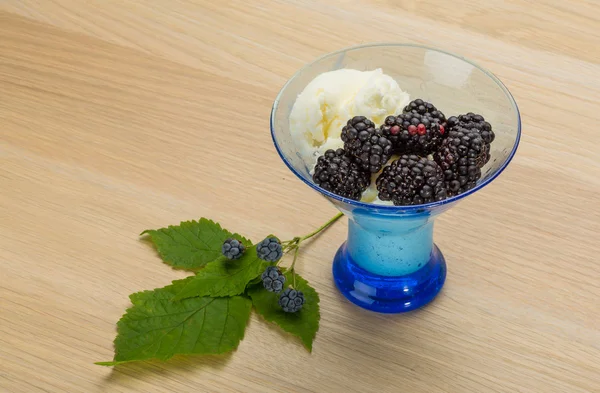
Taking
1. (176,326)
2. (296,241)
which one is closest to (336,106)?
(296,241)

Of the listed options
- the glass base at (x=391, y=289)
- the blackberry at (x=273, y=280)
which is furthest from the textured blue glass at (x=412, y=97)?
the blackberry at (x=273, y=280)

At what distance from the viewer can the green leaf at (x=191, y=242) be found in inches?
44.9

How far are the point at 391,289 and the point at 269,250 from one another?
166mm

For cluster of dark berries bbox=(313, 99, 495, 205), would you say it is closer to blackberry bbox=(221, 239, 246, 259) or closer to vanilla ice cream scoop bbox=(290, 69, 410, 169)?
vanilla ice cream scoop bbox=(290, 69, 410, 169)

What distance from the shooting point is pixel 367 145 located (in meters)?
0.94

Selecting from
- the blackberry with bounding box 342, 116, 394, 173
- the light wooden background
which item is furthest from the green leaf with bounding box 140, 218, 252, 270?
the blackberry with bounding box 342, 116, 394, 173

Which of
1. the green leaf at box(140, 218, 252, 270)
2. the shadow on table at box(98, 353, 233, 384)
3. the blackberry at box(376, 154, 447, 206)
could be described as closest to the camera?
the blackberry at box(376, 154, 447, 206)

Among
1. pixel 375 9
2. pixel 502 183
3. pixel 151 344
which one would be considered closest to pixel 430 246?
pixel 502 183

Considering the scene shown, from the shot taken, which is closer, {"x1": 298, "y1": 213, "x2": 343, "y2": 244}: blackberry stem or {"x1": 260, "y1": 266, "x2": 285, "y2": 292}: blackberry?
{"x1": 260, "y1": 266, "x2": 285, "y2": 292}: blackberry

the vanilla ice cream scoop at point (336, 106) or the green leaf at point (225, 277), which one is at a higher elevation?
the vanilla ice cream scoop at point (336, 106)

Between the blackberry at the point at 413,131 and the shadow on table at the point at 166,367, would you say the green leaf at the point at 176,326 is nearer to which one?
the shadow on table at the point at 166,367

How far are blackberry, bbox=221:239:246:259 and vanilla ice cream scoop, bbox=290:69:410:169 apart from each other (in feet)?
0.47

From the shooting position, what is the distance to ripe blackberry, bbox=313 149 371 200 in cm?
94

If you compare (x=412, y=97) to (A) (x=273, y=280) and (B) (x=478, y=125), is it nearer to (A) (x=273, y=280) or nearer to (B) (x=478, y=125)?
(B) (x=478, y=125)
